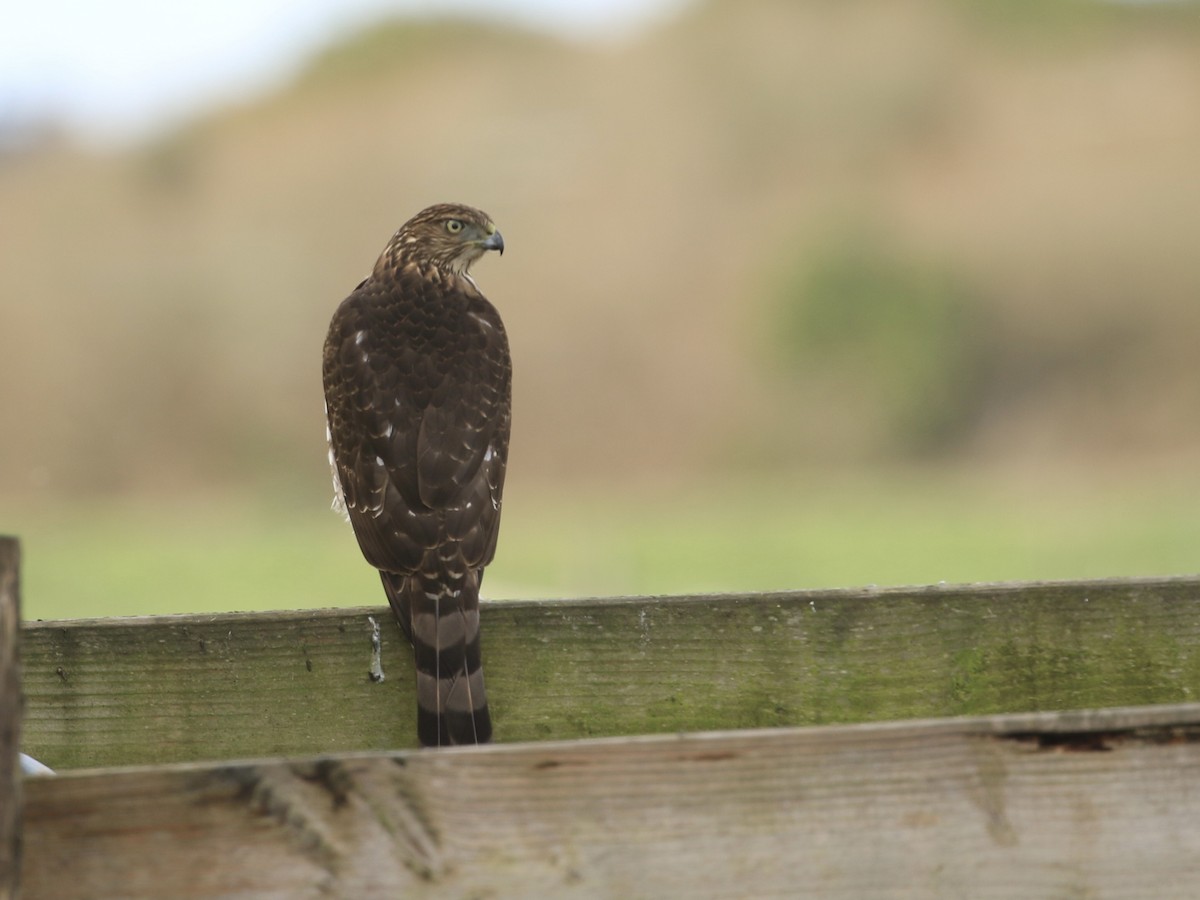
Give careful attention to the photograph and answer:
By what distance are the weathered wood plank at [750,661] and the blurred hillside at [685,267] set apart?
2803 cm

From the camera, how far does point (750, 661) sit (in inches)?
89.6

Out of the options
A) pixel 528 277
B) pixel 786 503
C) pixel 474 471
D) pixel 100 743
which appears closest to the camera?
pixel 100 743

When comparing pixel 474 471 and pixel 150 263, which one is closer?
pixel 474 471

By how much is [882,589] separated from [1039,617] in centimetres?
21

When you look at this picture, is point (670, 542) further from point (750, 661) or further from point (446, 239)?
point (750, 661)

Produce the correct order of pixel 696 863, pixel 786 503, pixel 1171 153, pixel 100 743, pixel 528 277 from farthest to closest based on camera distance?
pixel 1171 153
pixel 528 277
pixel 786 503
pixel 100 743
pixel 696 863

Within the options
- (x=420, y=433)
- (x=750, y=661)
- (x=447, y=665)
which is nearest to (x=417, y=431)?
(x=420, y=433)

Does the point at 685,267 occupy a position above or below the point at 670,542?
above

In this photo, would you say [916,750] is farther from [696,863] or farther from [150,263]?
[150,263]

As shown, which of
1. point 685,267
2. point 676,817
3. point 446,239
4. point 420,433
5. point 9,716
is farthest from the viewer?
point 685,267

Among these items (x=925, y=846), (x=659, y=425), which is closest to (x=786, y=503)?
(x=659, y=425)

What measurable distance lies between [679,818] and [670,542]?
2336cm

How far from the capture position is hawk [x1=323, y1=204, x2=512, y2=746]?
3061 mm

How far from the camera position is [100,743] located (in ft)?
7.16
